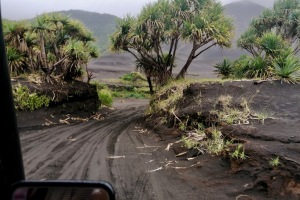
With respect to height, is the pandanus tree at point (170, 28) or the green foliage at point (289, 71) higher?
the pandanus tree at point (170, 28)

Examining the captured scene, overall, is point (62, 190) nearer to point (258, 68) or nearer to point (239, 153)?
point (239, 153)

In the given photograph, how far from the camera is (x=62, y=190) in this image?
1.16m

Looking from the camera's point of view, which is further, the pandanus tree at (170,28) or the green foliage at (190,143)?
the pandanus tree at (170,28)

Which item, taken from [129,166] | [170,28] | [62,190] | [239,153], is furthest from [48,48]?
[62,190]

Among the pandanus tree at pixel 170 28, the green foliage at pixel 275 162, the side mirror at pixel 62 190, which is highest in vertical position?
the pandanus tree at pixel 170 28

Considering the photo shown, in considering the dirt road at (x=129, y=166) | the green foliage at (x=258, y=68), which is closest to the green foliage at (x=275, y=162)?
the dirt road at (x=129, y=166)

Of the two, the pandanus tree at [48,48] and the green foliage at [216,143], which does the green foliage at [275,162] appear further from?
the pandanus tree at [48,48]

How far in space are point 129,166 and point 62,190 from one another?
496cm

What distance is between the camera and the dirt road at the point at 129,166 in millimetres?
4700

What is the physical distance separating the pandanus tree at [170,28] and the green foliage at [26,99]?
5.36 m

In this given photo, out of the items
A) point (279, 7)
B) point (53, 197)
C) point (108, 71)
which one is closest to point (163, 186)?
point (53, 197)

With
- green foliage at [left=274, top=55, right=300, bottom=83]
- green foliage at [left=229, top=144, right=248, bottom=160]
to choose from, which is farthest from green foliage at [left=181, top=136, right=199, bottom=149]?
green foliage at [left=274, top=55, right=300, bottom=83]

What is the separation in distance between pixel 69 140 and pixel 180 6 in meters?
8.84

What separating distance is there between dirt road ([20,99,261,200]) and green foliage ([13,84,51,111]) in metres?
2.09
